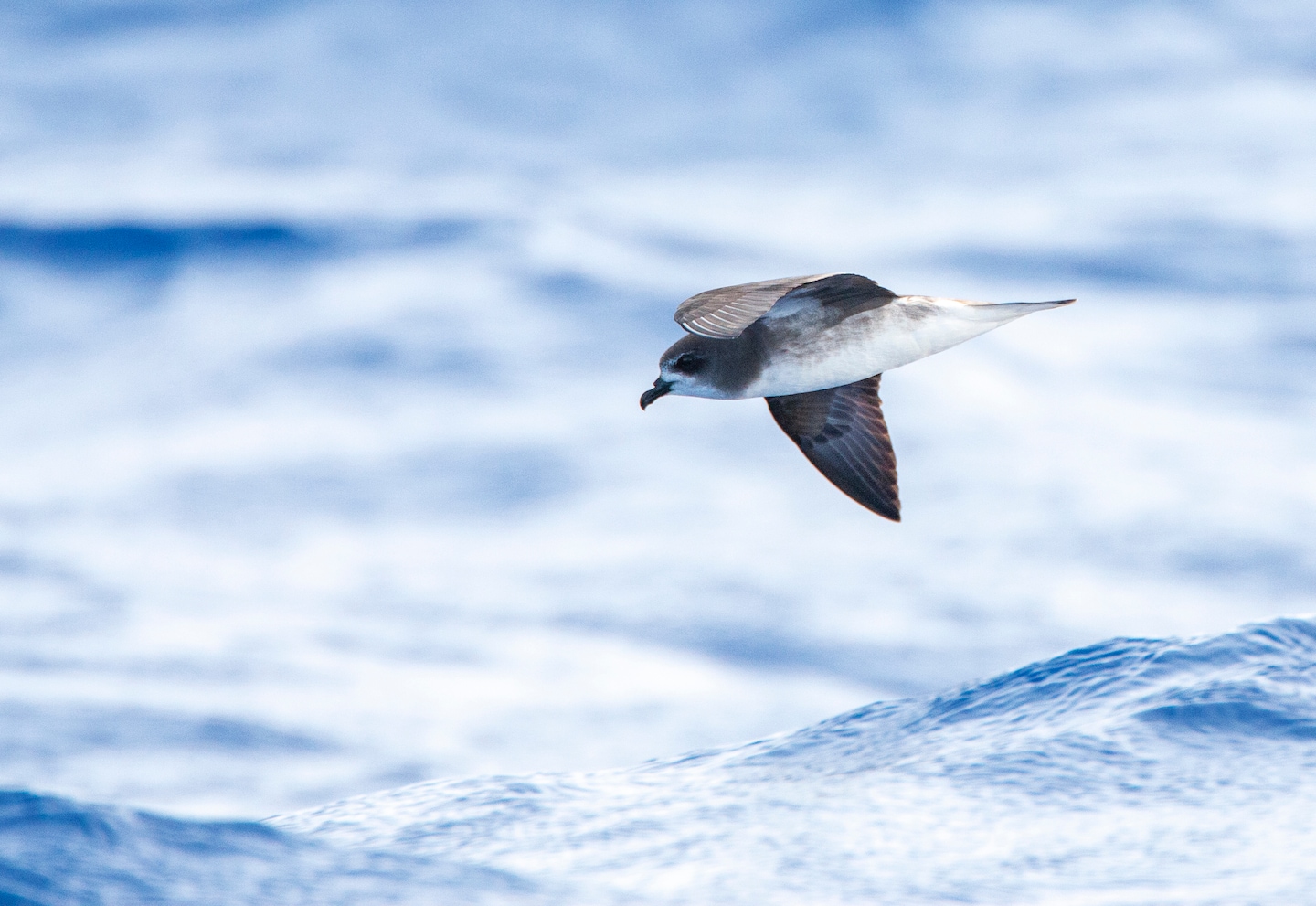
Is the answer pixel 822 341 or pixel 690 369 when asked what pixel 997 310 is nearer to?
pixel 822 341

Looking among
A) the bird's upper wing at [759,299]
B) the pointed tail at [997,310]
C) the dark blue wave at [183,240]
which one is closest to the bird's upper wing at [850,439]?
the bird's upper wing at [759,299]

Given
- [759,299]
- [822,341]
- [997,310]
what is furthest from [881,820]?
[759,299]

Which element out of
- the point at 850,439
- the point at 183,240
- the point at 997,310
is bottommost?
the point at 850,439

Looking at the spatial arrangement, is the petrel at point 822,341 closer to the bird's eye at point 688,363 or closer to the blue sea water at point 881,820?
the bird's eye at point 688,363

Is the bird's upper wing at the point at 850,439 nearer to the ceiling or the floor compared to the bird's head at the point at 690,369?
nearer to the floor

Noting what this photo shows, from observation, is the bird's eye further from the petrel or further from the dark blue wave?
the dark blue wave

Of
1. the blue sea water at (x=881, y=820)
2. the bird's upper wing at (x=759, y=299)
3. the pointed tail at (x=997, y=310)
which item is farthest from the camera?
the pointed tail at (x=997, y=310)
